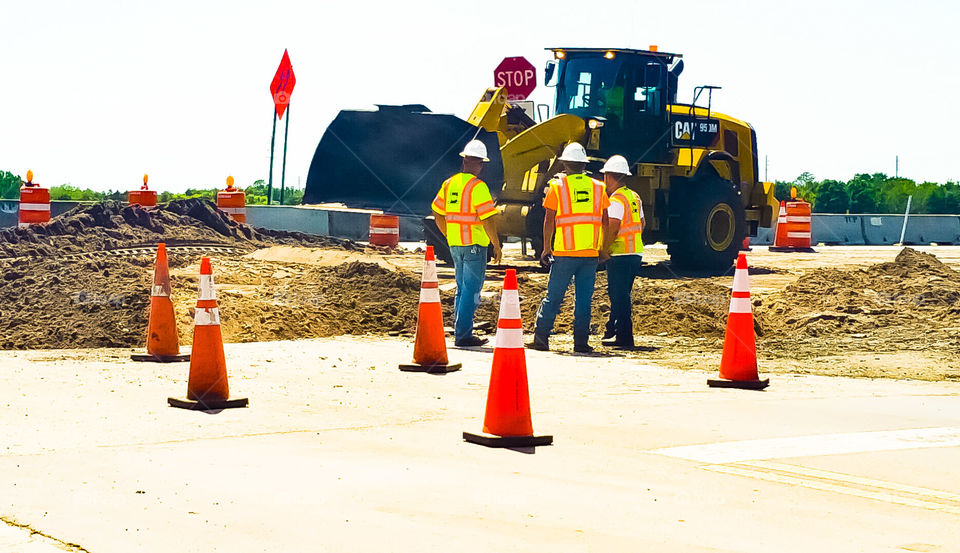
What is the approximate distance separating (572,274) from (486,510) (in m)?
7.11

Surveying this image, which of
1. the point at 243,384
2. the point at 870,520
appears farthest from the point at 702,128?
the point at 870,520

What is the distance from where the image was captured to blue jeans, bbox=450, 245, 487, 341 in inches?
527

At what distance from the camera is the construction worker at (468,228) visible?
13.2 metres

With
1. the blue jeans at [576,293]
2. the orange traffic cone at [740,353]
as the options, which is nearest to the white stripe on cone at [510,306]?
the orange traffic cone at [740,353]

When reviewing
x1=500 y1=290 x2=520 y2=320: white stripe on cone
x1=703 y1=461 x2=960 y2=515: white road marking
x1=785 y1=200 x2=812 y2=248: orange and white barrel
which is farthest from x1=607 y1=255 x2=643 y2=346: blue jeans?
x1=785 y1=200 x2=812 y2=248: orange and white barrel

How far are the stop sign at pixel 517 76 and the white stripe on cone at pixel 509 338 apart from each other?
21464mm

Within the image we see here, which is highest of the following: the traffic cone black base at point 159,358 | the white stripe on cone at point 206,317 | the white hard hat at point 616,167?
the white hard hat at point 616,167

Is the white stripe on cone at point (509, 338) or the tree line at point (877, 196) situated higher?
the tree line at point (877, 196)

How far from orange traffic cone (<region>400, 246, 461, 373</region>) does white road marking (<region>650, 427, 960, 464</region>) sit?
12.0 ft

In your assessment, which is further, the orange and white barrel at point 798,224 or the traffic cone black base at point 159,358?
the orange and white barrel at point 798,224

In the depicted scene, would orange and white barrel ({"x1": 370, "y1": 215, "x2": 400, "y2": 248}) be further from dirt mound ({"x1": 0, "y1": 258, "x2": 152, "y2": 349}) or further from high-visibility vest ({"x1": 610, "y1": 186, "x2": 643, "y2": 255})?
high-visibility vest ({"x1": 610, "y1": 186, "x2": 643, "y2": 255})

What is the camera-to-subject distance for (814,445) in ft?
26.2

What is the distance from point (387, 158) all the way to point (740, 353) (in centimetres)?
1885

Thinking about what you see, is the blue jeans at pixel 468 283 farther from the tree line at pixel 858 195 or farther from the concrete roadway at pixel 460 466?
the tree line at pixel 858 195
